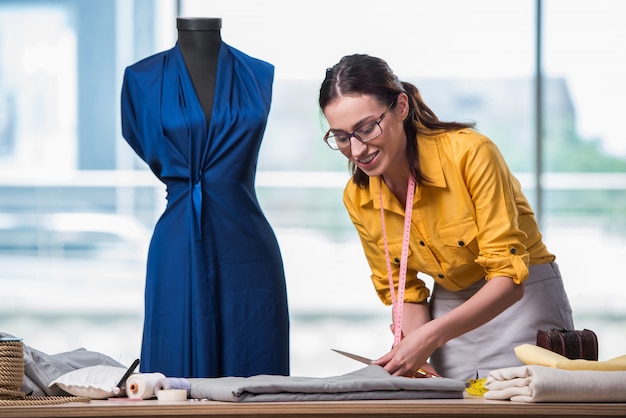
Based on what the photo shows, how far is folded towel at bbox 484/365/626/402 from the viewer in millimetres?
1640

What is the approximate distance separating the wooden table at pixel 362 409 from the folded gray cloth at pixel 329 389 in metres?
0.03

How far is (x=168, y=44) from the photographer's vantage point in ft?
17.1

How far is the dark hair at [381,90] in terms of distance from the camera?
2.04 metres

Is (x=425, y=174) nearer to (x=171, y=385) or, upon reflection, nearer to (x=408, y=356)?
(x=408, y=356)

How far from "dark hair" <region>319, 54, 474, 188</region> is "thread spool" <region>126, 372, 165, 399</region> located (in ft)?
2.20

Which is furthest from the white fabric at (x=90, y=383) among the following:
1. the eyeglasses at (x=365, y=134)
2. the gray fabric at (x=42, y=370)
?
the eyeglasses at (x=365, y=134)

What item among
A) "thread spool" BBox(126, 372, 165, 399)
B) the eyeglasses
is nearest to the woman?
the eyeglasses

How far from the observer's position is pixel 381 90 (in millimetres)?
→ 2057

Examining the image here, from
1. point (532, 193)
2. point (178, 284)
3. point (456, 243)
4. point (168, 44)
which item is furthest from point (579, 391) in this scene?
point (168, 44)

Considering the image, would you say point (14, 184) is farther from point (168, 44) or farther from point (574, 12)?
point (574, 12)

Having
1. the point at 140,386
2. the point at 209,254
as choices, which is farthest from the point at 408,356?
the point at 209,254

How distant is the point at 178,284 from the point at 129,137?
42 cm

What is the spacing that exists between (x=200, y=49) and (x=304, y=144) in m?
2.85

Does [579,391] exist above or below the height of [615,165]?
below
